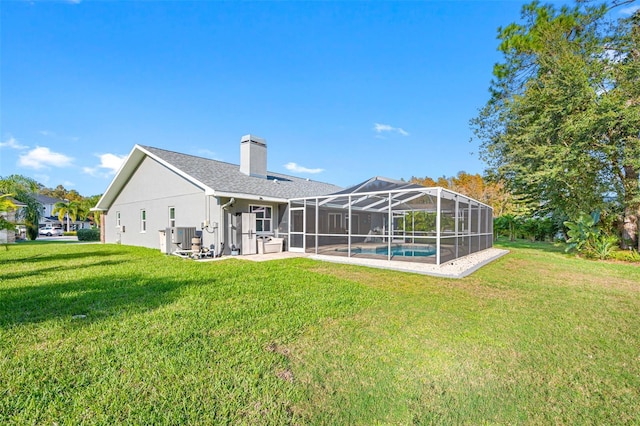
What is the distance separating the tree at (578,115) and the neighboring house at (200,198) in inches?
430

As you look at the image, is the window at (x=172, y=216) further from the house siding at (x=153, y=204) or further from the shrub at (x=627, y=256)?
the shrub at (x=627, y=256)

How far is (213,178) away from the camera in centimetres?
1281

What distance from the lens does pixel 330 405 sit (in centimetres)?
245

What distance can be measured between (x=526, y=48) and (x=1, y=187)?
23.2 metres

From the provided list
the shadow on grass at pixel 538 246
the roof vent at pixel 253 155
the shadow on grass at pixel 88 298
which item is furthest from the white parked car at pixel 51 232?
the shadow on grass at pixel 538 246

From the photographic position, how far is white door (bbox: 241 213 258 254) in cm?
1239

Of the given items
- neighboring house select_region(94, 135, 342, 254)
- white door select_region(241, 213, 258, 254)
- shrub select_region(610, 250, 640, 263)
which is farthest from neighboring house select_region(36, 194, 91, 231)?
shrub select_region(610, 250, 640, 263)

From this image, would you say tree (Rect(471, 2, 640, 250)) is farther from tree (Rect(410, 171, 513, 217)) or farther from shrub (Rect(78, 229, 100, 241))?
shrub (Rect(78, 229, 100, 241))

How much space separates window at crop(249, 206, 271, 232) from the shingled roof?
755 mm

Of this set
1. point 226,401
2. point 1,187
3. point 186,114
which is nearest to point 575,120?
point 226,401

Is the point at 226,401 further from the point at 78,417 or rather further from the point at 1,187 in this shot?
the point at 1,187

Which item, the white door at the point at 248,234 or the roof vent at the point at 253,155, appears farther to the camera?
the roof vent at the point at 253,155

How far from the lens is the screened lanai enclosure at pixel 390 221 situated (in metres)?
10.4

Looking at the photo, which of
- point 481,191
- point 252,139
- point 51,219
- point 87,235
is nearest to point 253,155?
point 252,139
